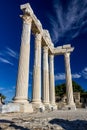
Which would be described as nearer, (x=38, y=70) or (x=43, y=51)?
(x=38, y=70)

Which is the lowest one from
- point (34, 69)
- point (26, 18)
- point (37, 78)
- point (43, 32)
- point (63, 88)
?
point (37, 78)

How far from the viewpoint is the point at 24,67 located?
1009 inches

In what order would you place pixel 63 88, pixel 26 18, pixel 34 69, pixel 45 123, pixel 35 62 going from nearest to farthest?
pixel 45 123 → pixel 26 18 → pixel 34 69 → pixel 35 62 → pixel 63 88

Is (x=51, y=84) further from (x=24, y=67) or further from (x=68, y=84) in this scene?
(x=24, y=67)

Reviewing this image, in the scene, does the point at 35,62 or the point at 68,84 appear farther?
the point at 68,84

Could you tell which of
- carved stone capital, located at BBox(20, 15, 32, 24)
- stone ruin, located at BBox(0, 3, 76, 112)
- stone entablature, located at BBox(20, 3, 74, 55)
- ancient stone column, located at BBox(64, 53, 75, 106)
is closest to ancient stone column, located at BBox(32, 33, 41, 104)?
stone ruin, located at BBox(0, 3, 76, 112)

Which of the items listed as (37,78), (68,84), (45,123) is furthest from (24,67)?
(68,84)

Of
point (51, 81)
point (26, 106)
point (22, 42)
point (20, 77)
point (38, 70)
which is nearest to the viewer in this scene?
point (26, 106)

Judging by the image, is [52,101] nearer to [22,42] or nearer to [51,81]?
[51,81]

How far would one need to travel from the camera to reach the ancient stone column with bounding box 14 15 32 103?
24.0 metres

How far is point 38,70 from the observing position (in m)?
31.8

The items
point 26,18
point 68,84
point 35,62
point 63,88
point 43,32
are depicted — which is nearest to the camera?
point 26,18

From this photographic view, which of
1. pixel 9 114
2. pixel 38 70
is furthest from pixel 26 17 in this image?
pixel 9 114

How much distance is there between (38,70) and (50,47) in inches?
563
